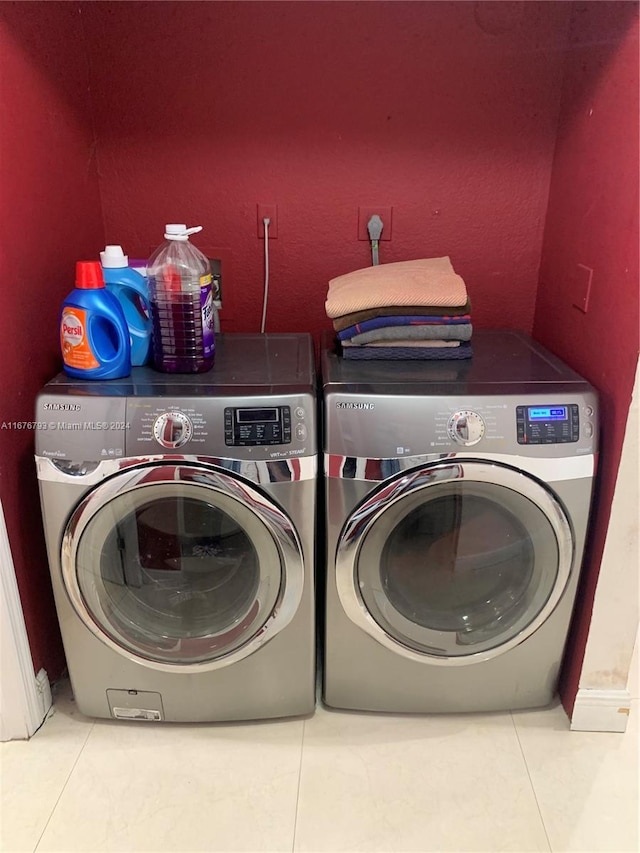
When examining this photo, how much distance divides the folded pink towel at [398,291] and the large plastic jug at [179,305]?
0.98 ft

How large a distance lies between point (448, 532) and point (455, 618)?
23 centimetres

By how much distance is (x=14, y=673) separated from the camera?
4.72ft

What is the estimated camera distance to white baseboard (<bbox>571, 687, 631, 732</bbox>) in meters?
1.51

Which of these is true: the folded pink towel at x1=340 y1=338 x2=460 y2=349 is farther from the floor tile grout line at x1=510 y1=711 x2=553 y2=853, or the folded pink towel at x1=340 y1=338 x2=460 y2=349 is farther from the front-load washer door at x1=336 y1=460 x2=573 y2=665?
the floor tile grout line at x1=510 y1=711 x2=553 y2=853

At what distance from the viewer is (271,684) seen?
1494 millimetres

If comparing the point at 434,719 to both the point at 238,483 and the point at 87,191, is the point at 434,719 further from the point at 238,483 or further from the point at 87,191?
the point at 87,191

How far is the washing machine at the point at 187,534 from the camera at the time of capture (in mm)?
1274

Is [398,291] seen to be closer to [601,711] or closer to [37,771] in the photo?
[601,711]

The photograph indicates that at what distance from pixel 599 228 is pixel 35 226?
128 centimetres

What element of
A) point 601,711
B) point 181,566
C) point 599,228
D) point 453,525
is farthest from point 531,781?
point 599,228

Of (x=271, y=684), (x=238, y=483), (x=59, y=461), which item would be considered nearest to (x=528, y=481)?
(x=238, y=483)

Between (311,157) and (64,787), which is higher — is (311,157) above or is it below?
above

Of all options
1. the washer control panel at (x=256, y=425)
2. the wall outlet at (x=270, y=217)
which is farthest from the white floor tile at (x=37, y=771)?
the wall outlet at (x=270, y=217)

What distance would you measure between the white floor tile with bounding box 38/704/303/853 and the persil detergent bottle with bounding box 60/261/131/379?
34.6 inches
